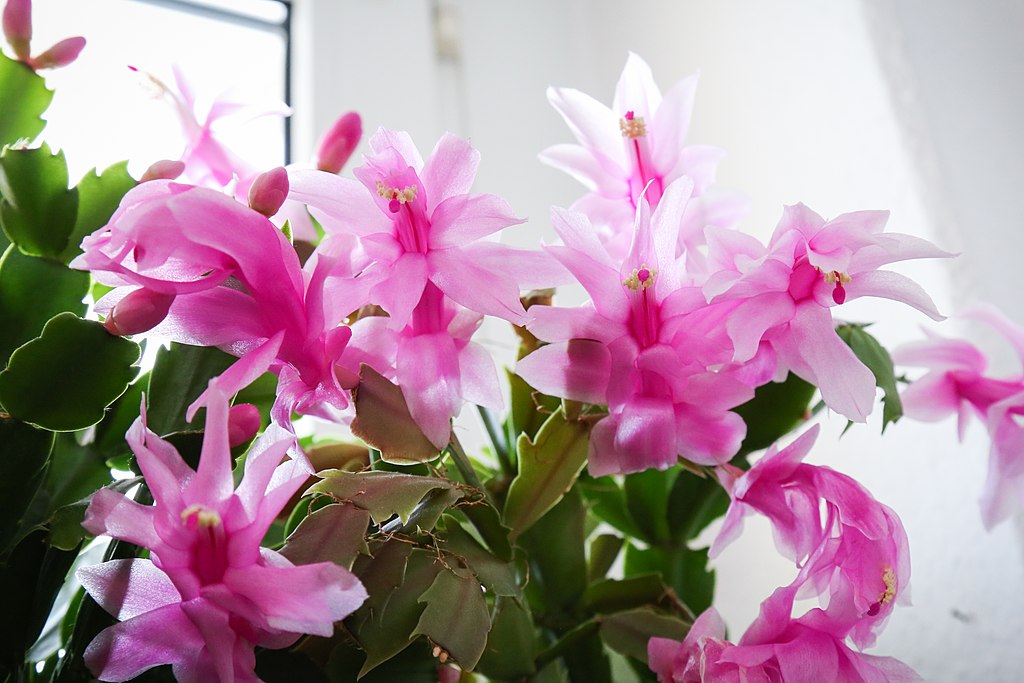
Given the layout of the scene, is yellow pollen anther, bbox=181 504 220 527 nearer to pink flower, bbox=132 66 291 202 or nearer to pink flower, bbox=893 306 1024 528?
pink flower, bbox=132 66 291 202

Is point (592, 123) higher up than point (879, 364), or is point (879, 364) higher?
point (592, 123)

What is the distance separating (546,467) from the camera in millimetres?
443

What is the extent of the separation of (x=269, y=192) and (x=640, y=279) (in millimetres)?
173

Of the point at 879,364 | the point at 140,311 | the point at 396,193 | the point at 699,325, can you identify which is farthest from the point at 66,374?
the point at 879,364

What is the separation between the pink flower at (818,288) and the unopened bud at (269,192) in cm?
19

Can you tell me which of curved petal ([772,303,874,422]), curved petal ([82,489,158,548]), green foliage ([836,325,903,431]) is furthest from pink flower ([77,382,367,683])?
green foliage ([836,325,903,431])

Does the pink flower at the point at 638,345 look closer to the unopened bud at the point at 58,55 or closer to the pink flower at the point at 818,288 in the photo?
the pink flower at the point at 818,288

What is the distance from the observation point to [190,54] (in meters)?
1.29

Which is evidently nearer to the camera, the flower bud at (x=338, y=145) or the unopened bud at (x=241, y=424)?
the unopened bud at (x=241, y=424)

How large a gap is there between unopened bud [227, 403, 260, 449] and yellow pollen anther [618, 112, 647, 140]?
10.3 inches

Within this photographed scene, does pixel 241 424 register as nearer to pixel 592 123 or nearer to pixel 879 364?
pixel 592 123

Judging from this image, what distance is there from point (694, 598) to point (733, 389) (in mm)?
311

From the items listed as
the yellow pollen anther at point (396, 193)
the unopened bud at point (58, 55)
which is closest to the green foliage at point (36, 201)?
the unopened bud at point (58, 55)

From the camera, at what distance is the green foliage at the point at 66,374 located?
1.23 ft
